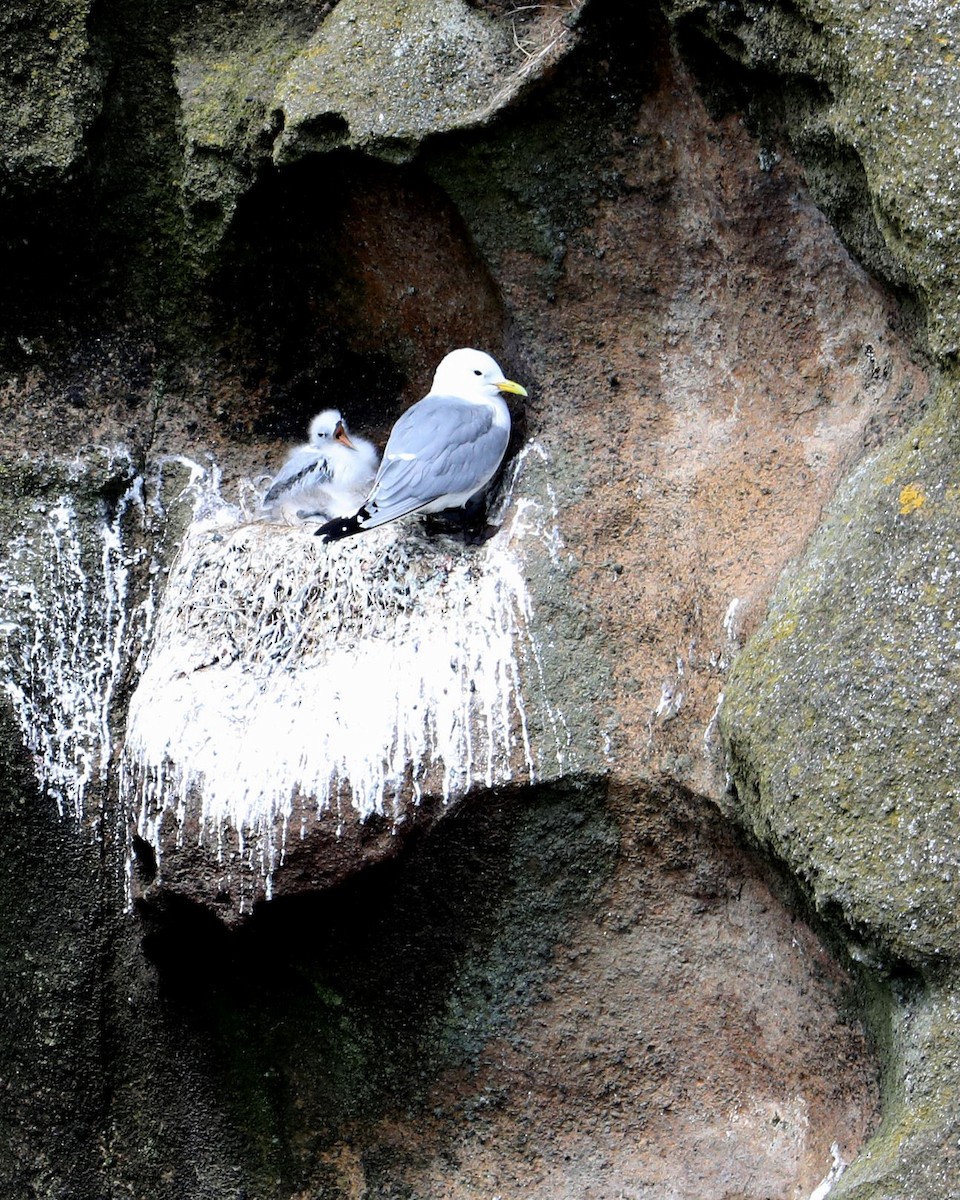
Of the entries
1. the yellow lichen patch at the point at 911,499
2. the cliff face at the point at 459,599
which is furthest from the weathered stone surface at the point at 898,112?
the yellow lichen patch at the point at 911,499

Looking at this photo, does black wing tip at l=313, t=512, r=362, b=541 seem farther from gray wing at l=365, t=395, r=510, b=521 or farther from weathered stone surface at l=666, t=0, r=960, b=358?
weathered stone surface at l=666, t=0, r=960, b=358

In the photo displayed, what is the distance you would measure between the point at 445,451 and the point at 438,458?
3 cm

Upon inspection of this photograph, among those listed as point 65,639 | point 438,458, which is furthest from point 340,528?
point 65,639

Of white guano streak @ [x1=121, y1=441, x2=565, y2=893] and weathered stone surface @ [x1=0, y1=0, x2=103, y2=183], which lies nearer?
white guano streak @ [x1=121, y1=441, x2=565, y2=893]

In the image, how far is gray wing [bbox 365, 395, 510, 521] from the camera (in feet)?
13.0

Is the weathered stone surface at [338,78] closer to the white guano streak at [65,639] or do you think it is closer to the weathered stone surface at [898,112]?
the weathered stone surface at [898,112]

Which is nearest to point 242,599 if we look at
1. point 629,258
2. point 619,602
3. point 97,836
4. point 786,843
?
point 97,836

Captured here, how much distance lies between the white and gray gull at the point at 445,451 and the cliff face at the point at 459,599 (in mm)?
107

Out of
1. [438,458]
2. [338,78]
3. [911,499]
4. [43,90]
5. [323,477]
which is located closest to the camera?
[911,499]

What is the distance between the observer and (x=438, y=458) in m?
4.00

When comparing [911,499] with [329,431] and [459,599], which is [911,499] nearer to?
[459,599]

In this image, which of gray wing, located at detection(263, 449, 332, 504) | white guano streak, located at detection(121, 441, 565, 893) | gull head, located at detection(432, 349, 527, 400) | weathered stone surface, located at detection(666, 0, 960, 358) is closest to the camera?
weathered stone surface, located at detection(666, 0, 960, 358)

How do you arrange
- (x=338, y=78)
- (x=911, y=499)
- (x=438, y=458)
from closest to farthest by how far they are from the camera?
(x=911, y=499) → (x=438, y=458) → (x=338, y=78)

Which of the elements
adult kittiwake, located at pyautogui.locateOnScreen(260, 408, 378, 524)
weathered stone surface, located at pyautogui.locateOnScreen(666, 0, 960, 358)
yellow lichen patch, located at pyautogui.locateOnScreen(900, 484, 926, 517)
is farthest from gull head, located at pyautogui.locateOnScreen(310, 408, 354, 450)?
yellow lichen patch, located at pyautogui.locateOnScreen(900, 484, 926, 517)
